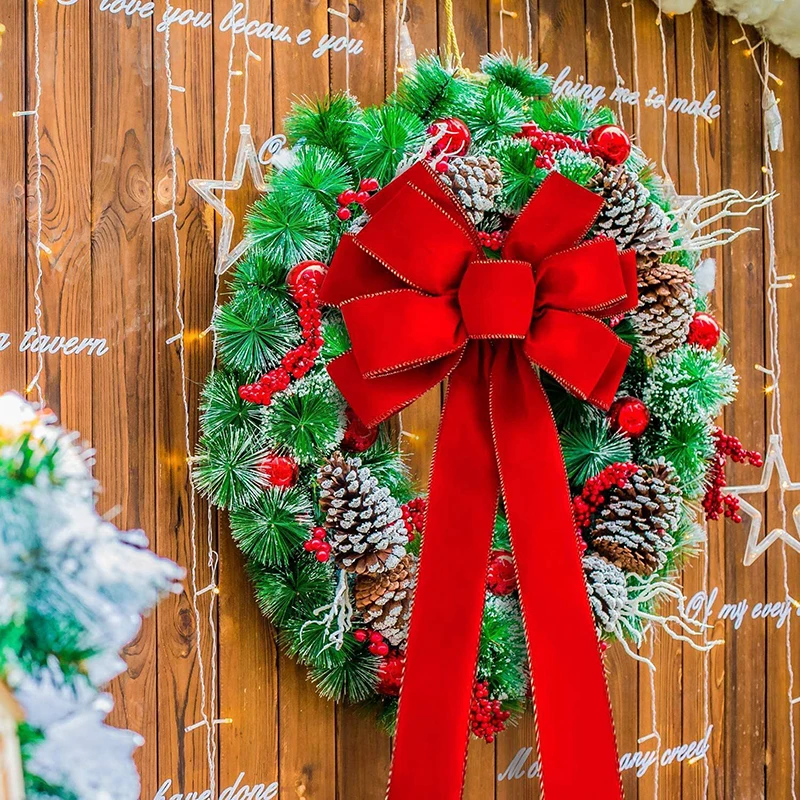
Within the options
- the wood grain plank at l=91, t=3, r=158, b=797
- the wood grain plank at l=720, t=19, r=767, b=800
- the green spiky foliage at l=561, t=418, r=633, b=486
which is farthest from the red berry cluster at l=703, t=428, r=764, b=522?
the wood grain plank at l=91, t=3, r=158, b=797

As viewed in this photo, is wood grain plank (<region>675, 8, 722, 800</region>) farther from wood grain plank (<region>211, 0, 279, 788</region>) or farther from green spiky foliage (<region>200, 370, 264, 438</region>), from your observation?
green spiky foliage (<region>200, 370, 264, 438</region>)

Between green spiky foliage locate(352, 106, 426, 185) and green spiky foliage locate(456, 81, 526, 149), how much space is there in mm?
76

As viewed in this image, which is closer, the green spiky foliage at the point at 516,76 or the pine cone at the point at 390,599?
the pine cone at the point at 390,599

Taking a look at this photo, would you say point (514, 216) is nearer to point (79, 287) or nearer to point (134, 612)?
point (79, 287)

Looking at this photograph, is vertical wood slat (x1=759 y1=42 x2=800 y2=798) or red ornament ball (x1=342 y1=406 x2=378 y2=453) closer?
red ornament ball (x1=342 y1=406 x2=378 y2=453)

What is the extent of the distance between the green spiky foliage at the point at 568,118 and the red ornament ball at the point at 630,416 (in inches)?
15.8

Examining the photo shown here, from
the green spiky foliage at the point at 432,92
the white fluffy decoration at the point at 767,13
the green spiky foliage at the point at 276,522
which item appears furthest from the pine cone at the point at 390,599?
the white fluffy decoration at the point at 767,13

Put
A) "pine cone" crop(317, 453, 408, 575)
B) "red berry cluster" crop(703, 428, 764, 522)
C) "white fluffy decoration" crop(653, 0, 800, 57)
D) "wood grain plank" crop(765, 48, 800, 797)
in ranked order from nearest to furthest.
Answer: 1. "pine cone" crop(317, 453, 408, 575)
2. "red berry cluster" crop(703, 428, 764, 522)
3. "white fluffy decoration" crop(653, 0, 800, 57)
4. "wood grain plank" crop(765, 48, 800, 797)

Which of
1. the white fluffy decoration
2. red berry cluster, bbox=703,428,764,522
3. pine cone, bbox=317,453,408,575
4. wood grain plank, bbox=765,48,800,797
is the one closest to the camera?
pine cone, bbox=317,453,408,575

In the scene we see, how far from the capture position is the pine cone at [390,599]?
110 centimetres

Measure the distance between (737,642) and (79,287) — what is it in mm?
1335

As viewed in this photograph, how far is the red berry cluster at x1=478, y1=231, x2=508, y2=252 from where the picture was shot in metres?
1.17

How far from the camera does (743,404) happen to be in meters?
1.61

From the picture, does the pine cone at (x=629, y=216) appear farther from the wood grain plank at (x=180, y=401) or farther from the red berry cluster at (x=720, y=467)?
the wood grain plank at (x=180, y=401)
